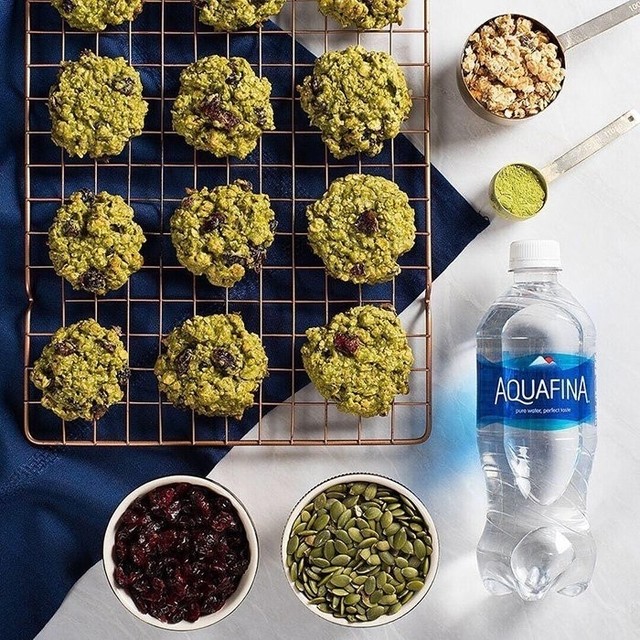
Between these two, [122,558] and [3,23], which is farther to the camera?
[3,23]

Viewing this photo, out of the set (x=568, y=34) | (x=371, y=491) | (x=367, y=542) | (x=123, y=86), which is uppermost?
(x=568, y=34)

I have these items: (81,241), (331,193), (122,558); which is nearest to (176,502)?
(122,558)

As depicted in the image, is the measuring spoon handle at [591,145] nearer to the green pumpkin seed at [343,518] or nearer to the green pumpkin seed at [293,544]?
the green pumpkin seed at [343,518]

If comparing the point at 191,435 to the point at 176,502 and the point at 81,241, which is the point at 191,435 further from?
the point at 81,241

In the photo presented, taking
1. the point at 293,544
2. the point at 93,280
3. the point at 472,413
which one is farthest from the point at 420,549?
the point at 93,280

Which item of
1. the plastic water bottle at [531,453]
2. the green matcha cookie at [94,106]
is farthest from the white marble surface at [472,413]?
the green matcha cookie at [94,106]

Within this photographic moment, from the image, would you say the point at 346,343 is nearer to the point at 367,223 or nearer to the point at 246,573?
the point at 367,223

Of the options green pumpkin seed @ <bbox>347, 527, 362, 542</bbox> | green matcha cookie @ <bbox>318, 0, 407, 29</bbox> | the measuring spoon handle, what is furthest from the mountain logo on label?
green matcha cookie @ <bbox>318, 0, 407, 29</bbox>
